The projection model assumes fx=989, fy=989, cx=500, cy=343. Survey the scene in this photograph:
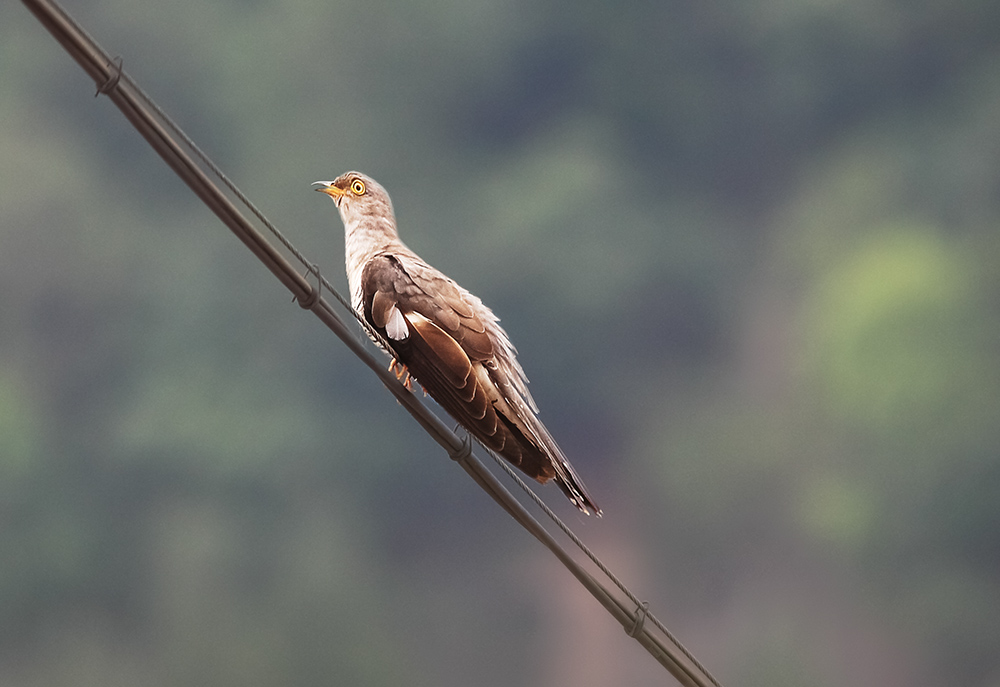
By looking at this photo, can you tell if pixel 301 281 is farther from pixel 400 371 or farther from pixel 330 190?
pixel 330 190

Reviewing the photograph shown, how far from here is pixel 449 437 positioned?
4707 mm

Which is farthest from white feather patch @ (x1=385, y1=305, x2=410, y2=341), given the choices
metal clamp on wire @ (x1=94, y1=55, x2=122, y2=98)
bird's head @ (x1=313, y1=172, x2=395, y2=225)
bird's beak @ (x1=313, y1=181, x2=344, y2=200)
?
metal clamp on wire @ (x1=94, y1=55, x2=122, y2=98)

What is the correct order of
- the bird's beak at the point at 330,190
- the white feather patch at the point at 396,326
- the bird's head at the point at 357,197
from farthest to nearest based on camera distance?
the bird's beak at the point at 330,190
the bird's head at the point at 357,197
the white feather patch at the point at 396,326

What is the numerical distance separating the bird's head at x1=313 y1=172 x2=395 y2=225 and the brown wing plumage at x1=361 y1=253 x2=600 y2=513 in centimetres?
76

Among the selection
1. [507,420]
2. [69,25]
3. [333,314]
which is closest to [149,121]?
[69,25]

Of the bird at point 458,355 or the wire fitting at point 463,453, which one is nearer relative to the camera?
the wire fitting at point 463,453

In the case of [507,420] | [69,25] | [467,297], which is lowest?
[69,25]

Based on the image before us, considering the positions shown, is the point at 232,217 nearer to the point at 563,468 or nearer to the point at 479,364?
the point at 479,364

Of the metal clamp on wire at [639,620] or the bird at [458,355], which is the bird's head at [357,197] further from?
the metal clamp on wire at [639,620]

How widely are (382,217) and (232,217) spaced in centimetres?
283

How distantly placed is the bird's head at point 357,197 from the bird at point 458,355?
1.75 ft

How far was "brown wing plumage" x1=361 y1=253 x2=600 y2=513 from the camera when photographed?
5.67 meters

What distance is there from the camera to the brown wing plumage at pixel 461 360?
5.67 meters

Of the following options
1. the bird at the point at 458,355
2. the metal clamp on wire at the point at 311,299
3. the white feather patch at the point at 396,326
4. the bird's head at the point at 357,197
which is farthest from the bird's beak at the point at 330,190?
the metal clamp on wire at the point at 311,299
